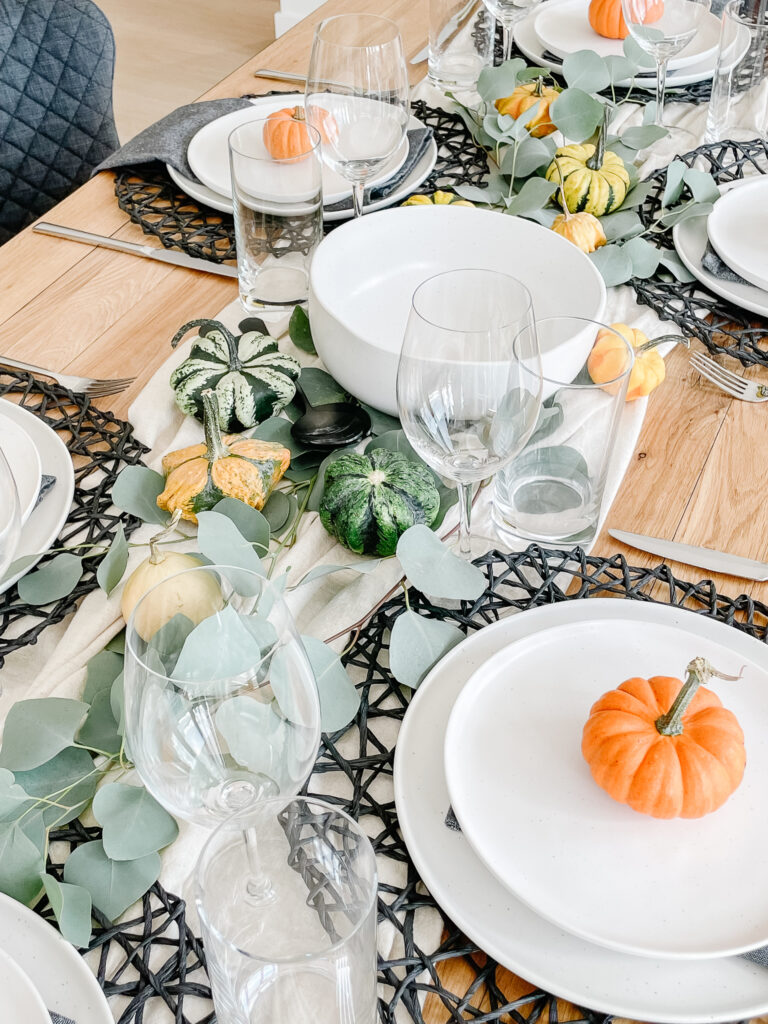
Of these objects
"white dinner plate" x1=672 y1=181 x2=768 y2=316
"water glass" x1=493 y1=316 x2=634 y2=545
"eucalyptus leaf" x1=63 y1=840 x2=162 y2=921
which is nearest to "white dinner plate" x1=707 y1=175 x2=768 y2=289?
"white dinner plate" x1=672 y1=181 x2=768 y2=316

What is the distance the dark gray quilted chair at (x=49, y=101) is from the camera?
1.68 metres

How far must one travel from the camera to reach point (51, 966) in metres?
0.58

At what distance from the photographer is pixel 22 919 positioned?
599mm

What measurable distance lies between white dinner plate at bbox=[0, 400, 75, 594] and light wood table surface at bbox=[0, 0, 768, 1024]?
0.09 m

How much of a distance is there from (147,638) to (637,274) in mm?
855

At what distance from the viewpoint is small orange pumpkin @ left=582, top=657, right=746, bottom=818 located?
609 mm

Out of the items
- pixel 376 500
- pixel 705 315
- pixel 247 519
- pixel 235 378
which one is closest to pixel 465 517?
pixel 376 500

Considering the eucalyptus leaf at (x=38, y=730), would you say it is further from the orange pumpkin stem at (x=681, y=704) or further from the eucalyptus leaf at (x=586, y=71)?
the eucalyptus leaf at (x=586, y=71)

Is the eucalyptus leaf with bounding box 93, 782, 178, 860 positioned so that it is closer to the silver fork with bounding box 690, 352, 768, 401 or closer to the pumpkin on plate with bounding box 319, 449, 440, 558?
the pumpkin on plate with bounding box 319, 449, 440, 558

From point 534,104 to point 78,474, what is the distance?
2.70 ft

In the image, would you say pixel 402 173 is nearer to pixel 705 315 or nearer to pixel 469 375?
pixel 705 315

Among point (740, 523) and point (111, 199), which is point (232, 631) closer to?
point (740, 523)

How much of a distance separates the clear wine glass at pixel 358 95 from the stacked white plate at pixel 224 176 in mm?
66


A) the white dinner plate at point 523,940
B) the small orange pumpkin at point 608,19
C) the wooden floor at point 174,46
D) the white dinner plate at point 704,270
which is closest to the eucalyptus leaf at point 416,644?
the white dinner plate at point 523,940
